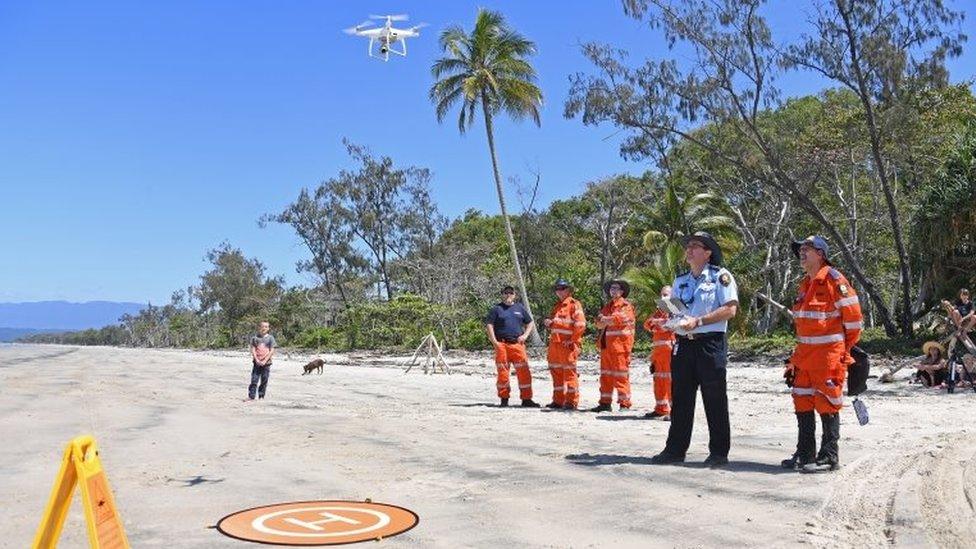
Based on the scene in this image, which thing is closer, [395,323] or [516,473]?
[516,473]

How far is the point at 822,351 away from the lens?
6.90 metres

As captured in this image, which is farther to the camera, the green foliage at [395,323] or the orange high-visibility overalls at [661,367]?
the green foliage at [395,323]

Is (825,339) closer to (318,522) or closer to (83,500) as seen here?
(318,522)

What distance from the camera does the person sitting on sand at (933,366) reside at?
14773mm

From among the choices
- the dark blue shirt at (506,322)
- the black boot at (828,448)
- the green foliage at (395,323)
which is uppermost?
the green foliage at (395,323)

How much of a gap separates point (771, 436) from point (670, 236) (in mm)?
25542

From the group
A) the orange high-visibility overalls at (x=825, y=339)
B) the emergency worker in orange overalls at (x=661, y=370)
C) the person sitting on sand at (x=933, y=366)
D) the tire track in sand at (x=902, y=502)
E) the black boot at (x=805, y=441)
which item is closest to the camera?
the tire track in sand at (x=902, y=502)

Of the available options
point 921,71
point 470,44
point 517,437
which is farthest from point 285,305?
point 517,437

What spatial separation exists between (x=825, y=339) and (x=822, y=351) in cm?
9

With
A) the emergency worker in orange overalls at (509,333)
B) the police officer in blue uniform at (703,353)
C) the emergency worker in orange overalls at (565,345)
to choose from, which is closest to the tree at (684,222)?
the emergency worker in orange overalls at (509,333)

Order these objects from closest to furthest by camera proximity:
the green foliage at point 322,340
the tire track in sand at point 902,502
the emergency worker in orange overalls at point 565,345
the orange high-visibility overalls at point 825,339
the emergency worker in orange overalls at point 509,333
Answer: the tire track in sand at point 902,502, the orange high-visibility overalls at point 825,339, the emergency worker in orange overalls at point 565,345, the emergency worker in orange overalls at point 509,333, the green foliage at point 322,340

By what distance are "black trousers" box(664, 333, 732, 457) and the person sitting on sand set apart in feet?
29.4

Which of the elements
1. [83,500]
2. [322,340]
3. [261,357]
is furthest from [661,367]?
[322,340]

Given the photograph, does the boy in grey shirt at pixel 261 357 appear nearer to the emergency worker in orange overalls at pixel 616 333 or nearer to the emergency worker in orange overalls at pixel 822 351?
the emergency worker in orange overalls at pixel 616 333
